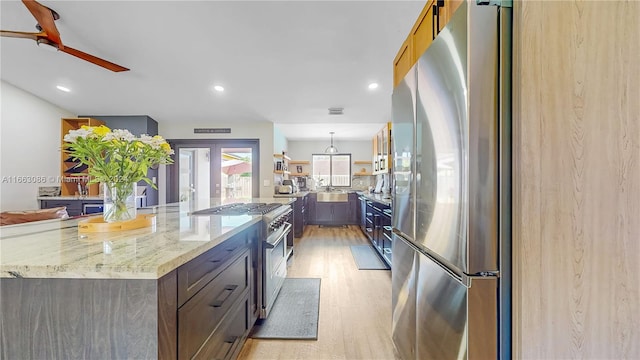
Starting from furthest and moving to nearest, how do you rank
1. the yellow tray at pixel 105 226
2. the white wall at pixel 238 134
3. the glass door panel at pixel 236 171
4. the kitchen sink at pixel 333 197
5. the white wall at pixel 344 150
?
1. the white wall at pixel 344 150
2. the kitchen sink at pixel 333 197
3. the glass door panel at pixel 236 171
4. the white wall at pixel 238 134
5. the yellow tray at pixel 105 226

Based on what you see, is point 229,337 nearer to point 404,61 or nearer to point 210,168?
point 404,61

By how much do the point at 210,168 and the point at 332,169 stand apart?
11.9 feet

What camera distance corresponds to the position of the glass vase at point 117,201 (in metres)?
1.36

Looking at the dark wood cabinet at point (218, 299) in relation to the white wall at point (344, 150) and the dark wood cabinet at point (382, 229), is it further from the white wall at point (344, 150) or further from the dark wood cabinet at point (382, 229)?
the white wall at point (344, 150)

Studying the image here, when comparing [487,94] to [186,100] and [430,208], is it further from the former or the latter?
[186,100]

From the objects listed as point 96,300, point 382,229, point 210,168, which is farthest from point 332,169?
point 96,300

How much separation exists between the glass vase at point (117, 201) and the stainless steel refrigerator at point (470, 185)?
152cm

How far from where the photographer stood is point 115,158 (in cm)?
130

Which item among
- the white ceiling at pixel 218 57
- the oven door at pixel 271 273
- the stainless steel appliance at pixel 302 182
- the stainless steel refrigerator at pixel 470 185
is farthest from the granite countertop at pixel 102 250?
the stainless steel appliance at pixel 302 182

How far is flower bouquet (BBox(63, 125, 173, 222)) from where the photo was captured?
1.23 metres

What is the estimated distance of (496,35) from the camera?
37.5 inches

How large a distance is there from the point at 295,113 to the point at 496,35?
417cm

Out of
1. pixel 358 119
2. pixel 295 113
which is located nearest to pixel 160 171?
pixel 295 113

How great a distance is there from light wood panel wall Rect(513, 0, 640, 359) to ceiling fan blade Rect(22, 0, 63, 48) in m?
2.98
